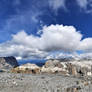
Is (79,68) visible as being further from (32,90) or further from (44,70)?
(32,90)

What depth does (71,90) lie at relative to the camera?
1884 cm

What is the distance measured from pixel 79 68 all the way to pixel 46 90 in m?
62.0

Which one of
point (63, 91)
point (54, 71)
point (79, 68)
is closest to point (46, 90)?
point (63, 91)

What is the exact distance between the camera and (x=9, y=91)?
18219mm

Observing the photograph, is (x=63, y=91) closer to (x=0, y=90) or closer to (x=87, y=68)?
(x=0, y=90)

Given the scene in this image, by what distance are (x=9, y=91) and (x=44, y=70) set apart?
31.3 metres

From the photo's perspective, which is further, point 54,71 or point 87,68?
point 87,68

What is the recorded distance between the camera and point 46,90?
19.1m

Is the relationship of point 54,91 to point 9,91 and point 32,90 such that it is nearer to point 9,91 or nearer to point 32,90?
point 32,90

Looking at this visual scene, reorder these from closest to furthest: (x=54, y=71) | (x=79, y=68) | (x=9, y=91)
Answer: (x=9, y=91) < (x=54, y=71) < (x=79, y=68)

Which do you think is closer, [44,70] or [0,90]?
[0,90]

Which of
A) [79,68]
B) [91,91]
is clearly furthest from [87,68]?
[91,91]

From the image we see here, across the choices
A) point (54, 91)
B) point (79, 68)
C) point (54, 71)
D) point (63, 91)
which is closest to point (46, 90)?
point (54, 91)

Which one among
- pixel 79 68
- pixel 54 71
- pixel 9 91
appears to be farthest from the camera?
pixel 79 68
